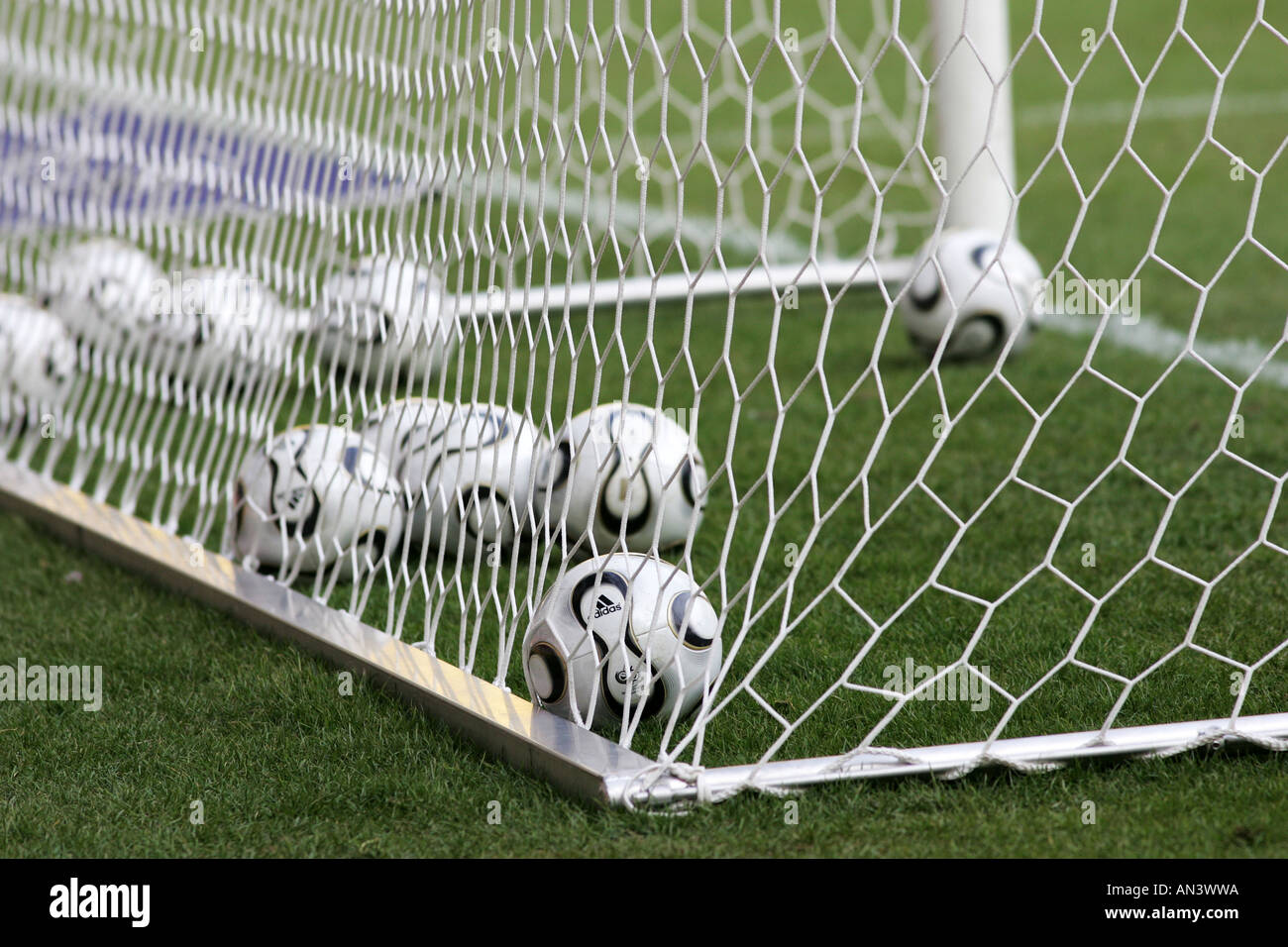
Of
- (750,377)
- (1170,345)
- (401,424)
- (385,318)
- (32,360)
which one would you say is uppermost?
(385,318)

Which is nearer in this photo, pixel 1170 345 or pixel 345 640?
pixel 345 640

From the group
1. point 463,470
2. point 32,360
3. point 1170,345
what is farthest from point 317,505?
point 1170,345

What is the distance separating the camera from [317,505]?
12.3 ft

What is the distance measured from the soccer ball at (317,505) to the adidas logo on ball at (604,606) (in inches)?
33.9

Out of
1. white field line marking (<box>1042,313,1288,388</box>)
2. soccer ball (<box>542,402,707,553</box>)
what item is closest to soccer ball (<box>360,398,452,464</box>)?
soccer ball (<box>542,402,707,553</box>)

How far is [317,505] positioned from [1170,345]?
3442 mm

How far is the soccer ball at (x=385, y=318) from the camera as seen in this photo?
3445 mm

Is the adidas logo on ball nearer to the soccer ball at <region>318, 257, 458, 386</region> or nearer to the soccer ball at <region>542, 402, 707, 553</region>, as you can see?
the soccer ball at <region>542, 402, 707, 553</region>

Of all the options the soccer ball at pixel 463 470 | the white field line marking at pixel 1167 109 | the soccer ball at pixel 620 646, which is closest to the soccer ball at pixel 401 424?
the soccer ball at pixel 463 470

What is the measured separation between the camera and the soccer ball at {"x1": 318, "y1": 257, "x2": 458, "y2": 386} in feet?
11.3

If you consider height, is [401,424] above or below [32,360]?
above

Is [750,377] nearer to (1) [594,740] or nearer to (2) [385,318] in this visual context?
(2) [385,318]

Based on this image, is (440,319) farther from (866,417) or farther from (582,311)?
(582,311)

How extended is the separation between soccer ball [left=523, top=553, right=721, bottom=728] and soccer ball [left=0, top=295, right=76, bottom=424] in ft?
9.66
